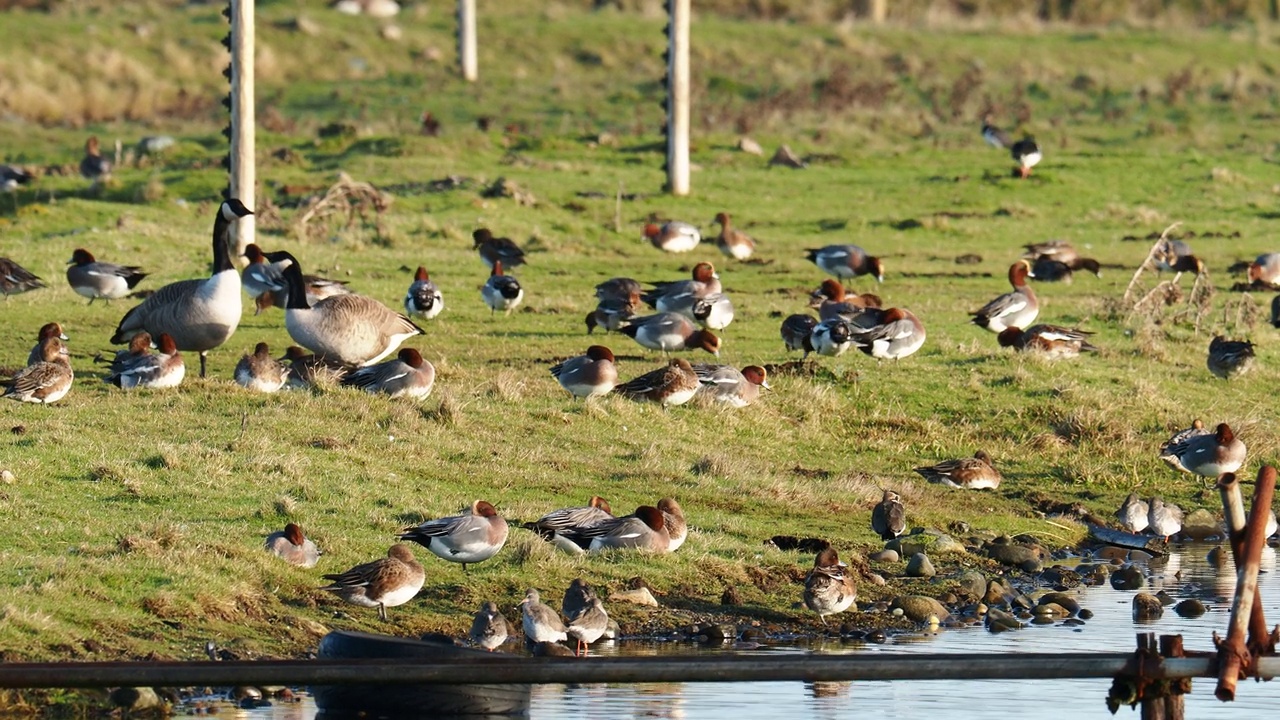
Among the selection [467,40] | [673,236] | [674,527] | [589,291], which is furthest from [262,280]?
[467,40]

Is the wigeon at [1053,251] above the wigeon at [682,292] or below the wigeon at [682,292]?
below

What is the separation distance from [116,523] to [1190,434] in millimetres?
9569

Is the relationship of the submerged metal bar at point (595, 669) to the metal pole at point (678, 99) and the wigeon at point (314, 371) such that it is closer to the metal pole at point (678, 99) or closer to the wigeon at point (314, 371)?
the wigeon at point (314, 371)

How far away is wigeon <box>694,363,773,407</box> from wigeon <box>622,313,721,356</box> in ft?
5.47

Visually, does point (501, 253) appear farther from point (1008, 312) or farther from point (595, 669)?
point (595, 669)

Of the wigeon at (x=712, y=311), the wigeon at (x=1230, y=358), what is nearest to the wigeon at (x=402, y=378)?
the wigeon at (x=712, y=311)

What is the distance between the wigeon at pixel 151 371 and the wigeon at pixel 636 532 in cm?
502

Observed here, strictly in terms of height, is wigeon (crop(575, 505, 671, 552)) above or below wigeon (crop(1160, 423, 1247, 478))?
above

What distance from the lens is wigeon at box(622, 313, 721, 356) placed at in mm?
19781

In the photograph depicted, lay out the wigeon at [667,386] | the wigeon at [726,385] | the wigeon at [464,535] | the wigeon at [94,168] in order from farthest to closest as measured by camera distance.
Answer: the wigeon at [94,168] < the wigeon at [726,385] < the wigeon at [667,386] < the wigeon at [464,535]

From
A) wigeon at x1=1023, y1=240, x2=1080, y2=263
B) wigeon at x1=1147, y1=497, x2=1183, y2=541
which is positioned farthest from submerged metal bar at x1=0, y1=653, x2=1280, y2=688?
wigeon at x1=1023, y1=240, x2=1080, y2=263

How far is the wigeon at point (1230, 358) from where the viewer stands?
792 inches

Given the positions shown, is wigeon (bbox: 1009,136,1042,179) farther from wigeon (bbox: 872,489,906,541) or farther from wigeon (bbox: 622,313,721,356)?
wigeon (bbox: 872,489,906,541)

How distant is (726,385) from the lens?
58.3ft
